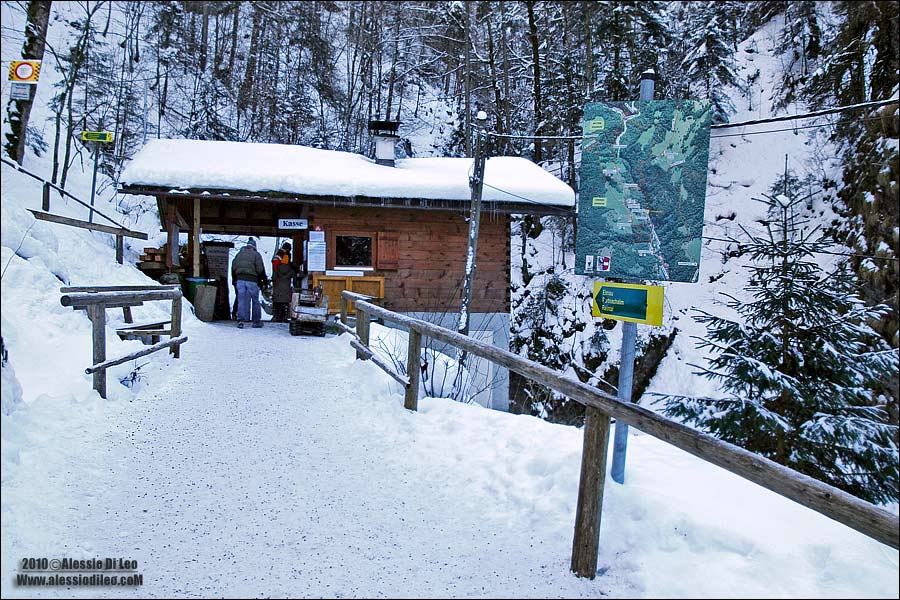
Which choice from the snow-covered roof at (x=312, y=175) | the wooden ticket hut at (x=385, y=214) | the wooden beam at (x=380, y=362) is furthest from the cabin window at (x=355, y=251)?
the wooden beam at (x=380, y=362)

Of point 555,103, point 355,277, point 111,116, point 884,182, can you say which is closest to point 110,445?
point 355,277

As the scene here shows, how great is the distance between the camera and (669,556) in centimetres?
274

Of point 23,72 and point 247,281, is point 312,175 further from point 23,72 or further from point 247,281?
point 23,72

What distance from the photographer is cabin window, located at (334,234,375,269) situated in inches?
527

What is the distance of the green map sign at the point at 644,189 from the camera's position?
363cm

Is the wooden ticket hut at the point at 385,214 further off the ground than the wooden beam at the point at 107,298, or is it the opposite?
the wooden ticket hut at the point at 385,214

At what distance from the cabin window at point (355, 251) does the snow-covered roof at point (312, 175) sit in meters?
1.36

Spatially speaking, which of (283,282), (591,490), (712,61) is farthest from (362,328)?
(712,61)

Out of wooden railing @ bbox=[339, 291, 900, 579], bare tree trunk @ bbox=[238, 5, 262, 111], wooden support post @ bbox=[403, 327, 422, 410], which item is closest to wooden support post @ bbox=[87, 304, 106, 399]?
wooden support post @ bbox=[403, 327, 422, 410]

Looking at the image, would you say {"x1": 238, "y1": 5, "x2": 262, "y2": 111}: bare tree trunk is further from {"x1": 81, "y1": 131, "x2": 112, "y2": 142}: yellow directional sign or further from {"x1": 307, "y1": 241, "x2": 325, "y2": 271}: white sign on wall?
{"x1": 307, "y1": 241, "x2": 325, "y2": 271}: white sign on wall

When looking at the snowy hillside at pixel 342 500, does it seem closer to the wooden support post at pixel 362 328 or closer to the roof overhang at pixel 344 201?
the wooden support post at pixel 362 328

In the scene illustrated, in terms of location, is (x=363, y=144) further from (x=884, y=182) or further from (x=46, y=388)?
(x=46, y=388)

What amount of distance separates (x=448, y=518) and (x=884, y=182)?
975 centimetres

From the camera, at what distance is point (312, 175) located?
12.5 meters
